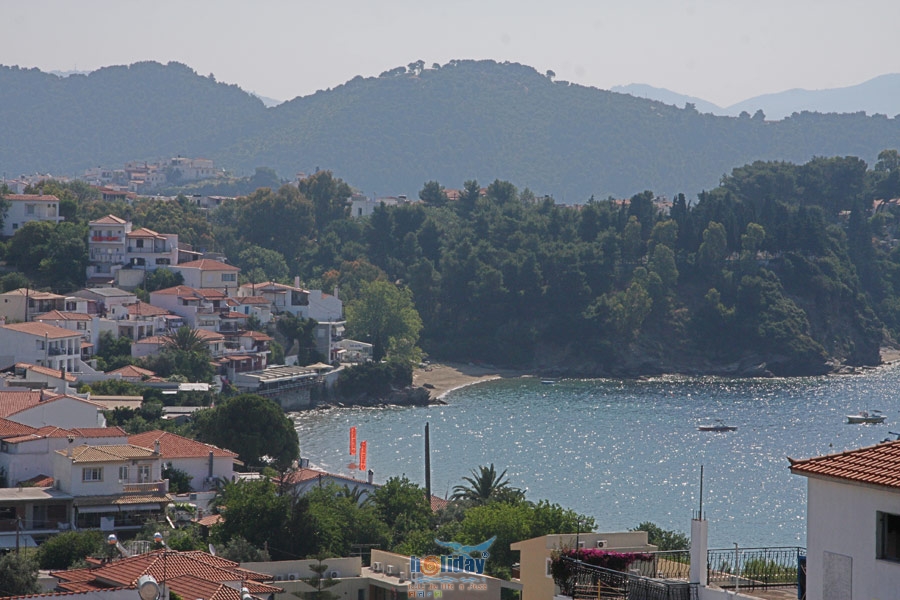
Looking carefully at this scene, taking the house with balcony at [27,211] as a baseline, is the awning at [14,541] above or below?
below

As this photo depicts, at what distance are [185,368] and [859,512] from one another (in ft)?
164

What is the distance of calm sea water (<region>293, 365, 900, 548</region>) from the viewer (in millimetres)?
46281

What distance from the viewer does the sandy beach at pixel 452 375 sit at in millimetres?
73000

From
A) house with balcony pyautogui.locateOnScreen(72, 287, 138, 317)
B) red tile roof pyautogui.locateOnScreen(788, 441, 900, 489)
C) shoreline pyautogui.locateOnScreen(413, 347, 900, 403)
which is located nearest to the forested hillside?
shoreline pyautogui.locateOnScreen(413, 347, 900, 403)

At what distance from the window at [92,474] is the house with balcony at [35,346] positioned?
2016 cm

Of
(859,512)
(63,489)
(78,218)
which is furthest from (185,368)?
(859,512)

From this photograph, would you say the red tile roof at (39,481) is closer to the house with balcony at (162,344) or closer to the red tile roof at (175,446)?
the red tile roof at (175,446)

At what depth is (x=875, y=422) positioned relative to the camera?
65.5 metres

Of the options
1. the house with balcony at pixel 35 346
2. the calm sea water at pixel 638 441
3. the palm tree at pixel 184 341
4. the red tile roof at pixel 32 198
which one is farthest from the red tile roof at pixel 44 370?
the red tile roof at pixel 32 198

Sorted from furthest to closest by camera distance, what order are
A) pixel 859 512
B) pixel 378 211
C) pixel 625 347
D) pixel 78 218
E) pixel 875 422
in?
pixel 378 211 < pixel 625 347 < pixel 78 218 < pixel 875 422 < pixel 859 512

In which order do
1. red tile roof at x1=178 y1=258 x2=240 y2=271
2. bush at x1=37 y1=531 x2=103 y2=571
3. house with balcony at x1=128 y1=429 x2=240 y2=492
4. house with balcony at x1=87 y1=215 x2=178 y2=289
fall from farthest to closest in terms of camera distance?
red tile roof at x1=178 y1=258 x2=240 y2=271 → house with balcony at x1=87 y1=215 x2=178 y2=289 → house with balcony at x1=128 y1=429 x2=240 y2=492 → bush at x1=37 y1=531 x2=103 y2=571

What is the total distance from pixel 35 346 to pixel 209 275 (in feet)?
57.8

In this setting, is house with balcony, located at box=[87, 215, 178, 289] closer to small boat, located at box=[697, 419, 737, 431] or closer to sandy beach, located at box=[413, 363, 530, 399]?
sandy beach, located at box=[413, 363, 530, 399]

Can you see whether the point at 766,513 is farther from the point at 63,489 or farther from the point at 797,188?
the point at 797,188
